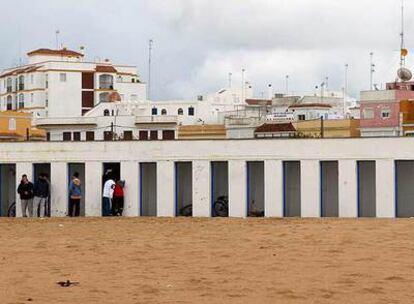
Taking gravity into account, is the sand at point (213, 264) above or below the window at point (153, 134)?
below

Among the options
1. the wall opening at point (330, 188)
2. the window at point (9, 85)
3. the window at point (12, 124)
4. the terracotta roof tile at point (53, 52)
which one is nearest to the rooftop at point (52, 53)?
the terracotta roof tile at point (53, 52)

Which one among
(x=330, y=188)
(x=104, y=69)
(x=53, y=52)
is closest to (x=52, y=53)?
(x=53, y=52)

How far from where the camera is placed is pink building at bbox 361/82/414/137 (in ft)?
225

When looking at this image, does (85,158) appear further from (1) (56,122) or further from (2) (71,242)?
(1) (56,122)

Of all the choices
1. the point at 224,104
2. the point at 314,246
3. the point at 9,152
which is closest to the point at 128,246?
the point at 314,246

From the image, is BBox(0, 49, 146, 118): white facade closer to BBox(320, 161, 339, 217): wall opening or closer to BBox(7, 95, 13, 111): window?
BBox(7, 95, 13, 111): window

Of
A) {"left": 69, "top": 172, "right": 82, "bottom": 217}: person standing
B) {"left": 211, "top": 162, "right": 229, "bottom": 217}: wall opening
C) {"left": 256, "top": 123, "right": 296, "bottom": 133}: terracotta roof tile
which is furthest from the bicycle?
{"left": 256, "top": 123, "right": 296, "bottom": 133}: terracotta roof tile

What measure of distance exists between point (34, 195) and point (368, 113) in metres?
40.8

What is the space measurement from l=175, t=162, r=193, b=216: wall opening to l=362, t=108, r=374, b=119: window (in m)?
35.8

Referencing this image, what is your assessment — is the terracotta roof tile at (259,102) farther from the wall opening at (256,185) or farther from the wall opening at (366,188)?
the wall opening at (366,188)

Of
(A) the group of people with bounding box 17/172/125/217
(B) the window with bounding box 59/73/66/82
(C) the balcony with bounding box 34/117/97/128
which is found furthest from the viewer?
(B) the window with bounding box 59/73/66/82

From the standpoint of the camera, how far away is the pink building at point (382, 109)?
68.7 meters

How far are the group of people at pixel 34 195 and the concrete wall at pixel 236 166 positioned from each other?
48.6 inches

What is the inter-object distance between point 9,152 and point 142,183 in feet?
18.6
